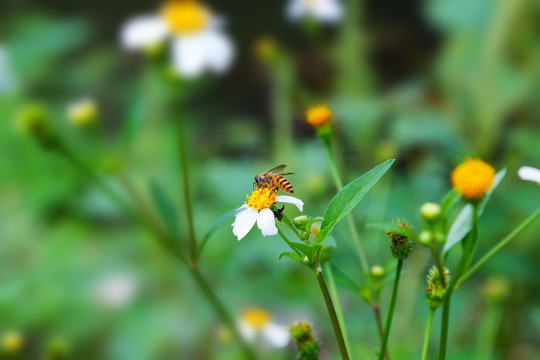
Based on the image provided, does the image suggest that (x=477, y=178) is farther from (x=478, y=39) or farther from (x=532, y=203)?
(x=478, y=39)

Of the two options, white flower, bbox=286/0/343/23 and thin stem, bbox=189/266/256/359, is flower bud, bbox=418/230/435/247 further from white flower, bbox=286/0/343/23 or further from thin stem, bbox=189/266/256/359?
white flower, bbox=286/0/343/23

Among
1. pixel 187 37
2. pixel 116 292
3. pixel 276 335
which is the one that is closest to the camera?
pixel 276 335

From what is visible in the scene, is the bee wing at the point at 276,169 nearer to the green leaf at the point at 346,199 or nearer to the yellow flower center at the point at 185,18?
the green leaf at the point at 346,199

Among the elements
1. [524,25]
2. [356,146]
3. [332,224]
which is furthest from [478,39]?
[332,224]

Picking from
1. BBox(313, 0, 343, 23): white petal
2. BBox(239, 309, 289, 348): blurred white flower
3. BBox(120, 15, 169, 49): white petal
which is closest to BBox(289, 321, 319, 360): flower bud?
BBox(239, 309, 289, 348): blurred white flower

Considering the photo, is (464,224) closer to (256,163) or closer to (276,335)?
(276,335)

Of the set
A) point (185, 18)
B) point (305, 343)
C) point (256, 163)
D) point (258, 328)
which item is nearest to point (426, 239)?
point (305, 343)
